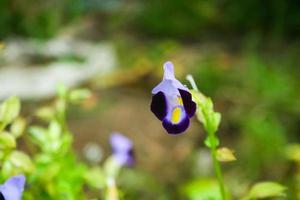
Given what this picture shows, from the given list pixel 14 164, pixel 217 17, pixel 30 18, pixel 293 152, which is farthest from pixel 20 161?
pixel 217 17

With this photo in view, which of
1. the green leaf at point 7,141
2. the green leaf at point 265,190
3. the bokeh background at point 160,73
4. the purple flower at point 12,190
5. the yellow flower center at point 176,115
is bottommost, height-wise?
the purple flower at point 12,190

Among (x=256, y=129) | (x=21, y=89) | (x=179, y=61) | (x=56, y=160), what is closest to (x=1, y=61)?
(x=21, y=89)

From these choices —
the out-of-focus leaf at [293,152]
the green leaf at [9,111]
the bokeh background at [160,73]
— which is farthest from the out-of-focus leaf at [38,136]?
the out-of-focus leaf at [293,152]

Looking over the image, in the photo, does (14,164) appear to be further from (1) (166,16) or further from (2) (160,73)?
(1) (166,16)

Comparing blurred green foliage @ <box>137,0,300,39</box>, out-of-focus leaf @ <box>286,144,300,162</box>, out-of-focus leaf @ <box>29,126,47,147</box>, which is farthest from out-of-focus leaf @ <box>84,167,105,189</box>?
blurred green foliage @ <box>137,0,300,39</box>

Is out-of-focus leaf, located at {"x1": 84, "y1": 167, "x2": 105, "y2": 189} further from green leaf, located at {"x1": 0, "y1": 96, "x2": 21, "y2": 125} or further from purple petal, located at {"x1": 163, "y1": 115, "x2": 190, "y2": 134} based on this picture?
purple petal, located at {"x1": 163, "y1": 115, "x2": 190, "y2": 134}

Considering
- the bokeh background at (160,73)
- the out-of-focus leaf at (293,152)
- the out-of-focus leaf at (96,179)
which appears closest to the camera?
the out-of-focus leaf at (96,179)

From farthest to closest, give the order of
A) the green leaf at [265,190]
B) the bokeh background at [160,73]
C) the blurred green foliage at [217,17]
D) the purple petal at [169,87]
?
1. the blurred green foliage at [217,17]
2. the bokeh background at [160,73]
3. the green leaf at [265,190]
4. the purple petal at [169,87]

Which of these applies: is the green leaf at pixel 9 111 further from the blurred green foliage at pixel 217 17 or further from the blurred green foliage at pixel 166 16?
the blurred green foliage at pixel 217 17
